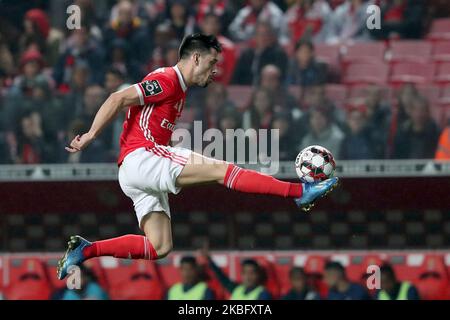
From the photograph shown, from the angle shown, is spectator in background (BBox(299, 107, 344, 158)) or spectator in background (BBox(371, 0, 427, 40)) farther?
spectator in background (BBox(371, 0, 427, 40))

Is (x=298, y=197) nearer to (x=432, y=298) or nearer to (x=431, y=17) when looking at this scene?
(x=432, y=298)

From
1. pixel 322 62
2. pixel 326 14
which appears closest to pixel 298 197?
pixel 322 62

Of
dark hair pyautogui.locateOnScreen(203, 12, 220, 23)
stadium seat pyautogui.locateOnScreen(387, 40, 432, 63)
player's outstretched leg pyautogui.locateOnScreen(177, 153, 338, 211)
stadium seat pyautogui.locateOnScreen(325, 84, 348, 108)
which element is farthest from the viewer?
dark hair pyautogui.locateOnScreen(203, 12, 220, 23)

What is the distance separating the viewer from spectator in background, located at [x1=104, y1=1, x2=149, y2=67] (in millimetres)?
12469

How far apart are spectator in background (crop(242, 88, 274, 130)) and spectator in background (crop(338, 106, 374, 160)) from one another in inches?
26.5

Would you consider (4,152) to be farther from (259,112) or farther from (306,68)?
(306,68)

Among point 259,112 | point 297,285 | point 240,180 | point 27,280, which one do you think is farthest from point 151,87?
point 27,280

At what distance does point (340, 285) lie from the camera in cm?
1108

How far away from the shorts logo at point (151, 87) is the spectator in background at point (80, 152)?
305 centimetres

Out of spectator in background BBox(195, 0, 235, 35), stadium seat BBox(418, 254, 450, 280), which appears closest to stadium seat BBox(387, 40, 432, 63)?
spectator in background BBox(195, 0, 235, 35)

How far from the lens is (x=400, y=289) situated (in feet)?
36.4

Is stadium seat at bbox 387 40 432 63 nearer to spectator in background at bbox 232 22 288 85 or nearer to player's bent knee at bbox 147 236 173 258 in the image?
spectator in background at bbox 232 22 288 85

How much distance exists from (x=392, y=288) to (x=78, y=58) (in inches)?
148

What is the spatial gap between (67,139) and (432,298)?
3378 millimetres
